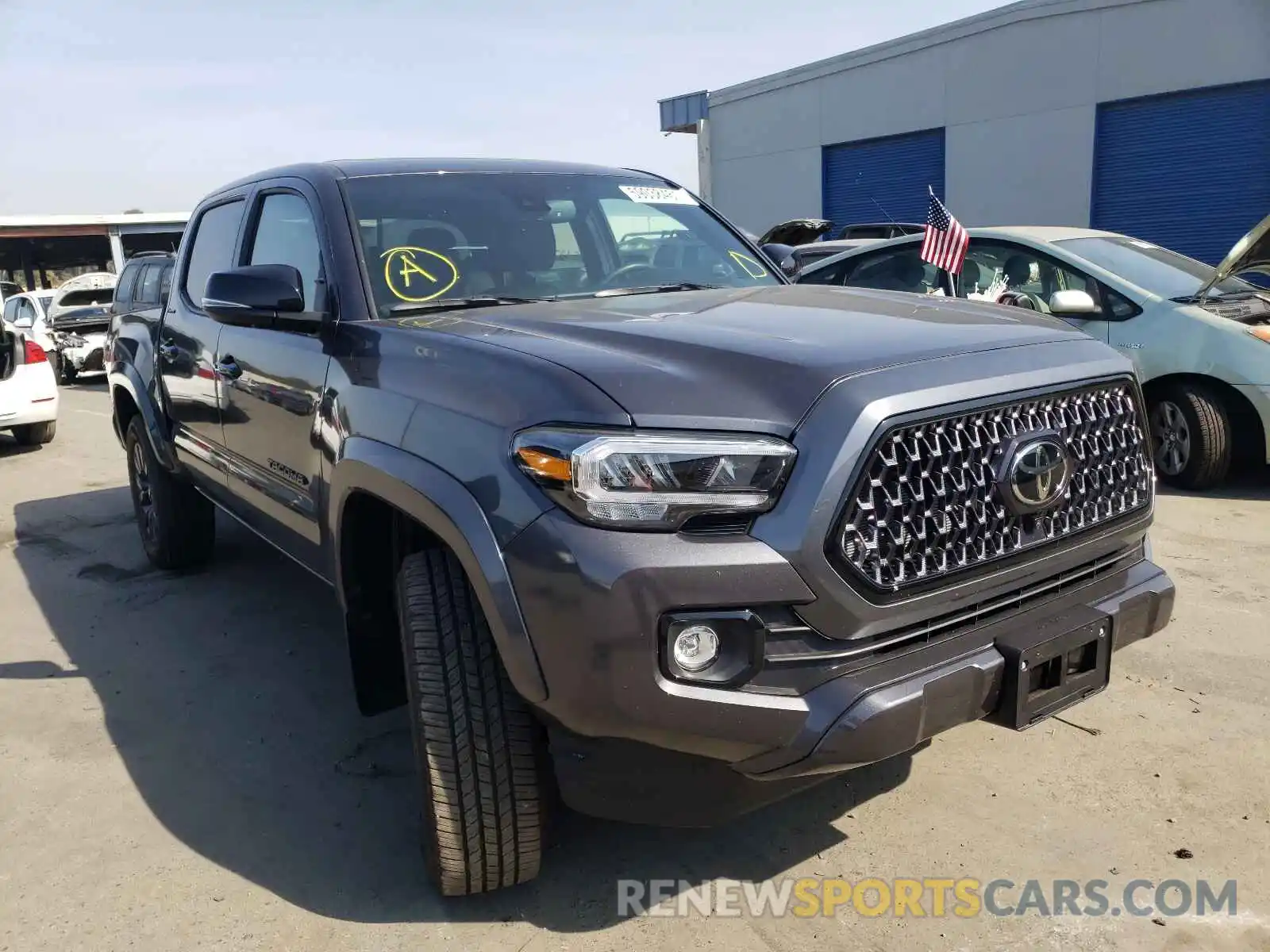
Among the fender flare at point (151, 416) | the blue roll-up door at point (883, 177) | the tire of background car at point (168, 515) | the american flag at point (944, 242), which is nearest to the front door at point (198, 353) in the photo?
the fender flare at point (151, 416)

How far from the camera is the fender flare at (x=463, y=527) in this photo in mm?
2092

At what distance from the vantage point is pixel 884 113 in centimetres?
1956

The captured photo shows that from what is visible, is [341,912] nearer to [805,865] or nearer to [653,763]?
[653,763]

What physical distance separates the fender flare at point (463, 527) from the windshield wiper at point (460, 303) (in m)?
0.53

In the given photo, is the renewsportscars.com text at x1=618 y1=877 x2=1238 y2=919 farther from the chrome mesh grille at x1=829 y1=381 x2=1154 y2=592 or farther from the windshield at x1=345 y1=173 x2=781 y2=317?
the windshield at x1=345 y1=173 x2=781 y2=317

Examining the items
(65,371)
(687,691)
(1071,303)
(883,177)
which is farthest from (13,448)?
(883,177)

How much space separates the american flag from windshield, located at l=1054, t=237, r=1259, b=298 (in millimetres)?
628

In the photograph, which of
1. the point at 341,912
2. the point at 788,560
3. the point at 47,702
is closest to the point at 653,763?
the point at 788,560

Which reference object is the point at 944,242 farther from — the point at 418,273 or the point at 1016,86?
the point at 1016,86

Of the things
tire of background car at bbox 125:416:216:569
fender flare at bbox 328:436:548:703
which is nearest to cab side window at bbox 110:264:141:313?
tire of background car at bbox 125:416:216:569

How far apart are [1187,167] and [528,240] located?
1530 centimetres

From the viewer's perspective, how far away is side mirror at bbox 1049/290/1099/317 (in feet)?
19.9

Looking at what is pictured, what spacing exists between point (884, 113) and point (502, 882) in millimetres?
19435

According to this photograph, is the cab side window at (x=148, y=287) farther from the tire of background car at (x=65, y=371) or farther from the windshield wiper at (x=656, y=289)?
the tire of background car at (x=65, y=371)
